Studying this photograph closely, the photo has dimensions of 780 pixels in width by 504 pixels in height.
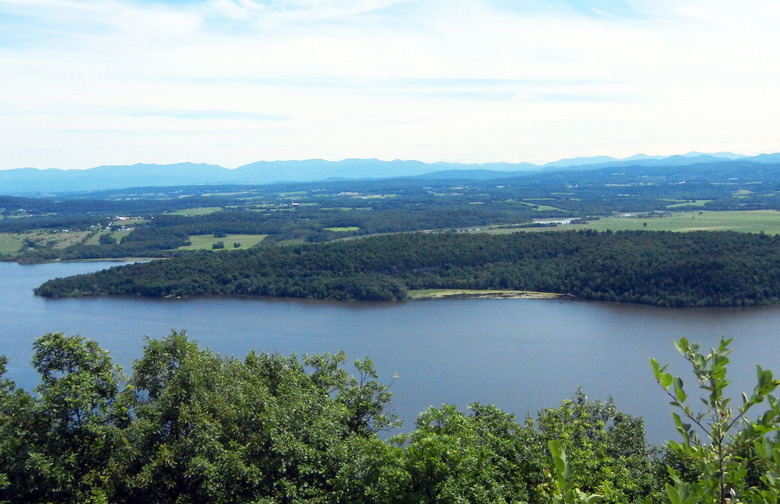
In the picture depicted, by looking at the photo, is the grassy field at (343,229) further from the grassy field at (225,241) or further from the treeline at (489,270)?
the treeline at (489,270)

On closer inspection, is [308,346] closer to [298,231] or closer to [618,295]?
[618,295]

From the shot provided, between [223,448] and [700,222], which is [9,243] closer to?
[700,222]

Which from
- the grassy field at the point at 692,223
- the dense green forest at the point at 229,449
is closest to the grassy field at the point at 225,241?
the grassy field at the point at 692,223

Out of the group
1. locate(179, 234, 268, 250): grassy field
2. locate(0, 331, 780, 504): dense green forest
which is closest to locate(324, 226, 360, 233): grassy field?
locate(179, 234, 268, 250): grassy field

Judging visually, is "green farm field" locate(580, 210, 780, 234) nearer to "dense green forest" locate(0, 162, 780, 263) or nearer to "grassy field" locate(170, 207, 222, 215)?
"dense green forest" locate(0, 162, 780, 263)

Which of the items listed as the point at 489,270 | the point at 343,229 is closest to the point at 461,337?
the point at 489,270

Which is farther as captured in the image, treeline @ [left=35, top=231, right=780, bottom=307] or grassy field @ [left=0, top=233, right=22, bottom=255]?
grassy field @ [left=0, top=233, right=22, bottom=255]

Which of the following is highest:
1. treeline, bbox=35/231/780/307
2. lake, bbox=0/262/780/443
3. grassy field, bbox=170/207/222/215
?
grassy field, bbox=170/207/222/215
